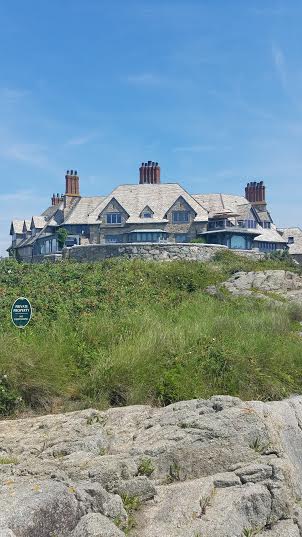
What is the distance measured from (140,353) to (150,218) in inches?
1552

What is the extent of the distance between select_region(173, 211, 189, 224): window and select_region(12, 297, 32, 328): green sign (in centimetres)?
3836

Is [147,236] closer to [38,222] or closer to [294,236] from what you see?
[38,222]

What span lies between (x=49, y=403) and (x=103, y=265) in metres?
17.9

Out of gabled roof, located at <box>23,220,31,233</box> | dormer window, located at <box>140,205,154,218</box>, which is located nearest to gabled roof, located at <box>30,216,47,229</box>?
gabled roof, located at <box>23,220,31,233</box>

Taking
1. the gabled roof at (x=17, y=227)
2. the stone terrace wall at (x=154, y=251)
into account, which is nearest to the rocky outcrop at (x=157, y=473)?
the stone terrace wall at (x=154, y=251)

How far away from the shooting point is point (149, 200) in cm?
5131

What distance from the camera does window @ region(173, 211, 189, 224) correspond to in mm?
49875

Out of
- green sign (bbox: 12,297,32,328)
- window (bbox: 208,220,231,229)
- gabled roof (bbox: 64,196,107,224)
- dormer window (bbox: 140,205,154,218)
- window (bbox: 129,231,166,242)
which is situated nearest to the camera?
green sign (bbox: 12,297,32,328)

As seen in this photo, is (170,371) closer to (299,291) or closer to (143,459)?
(143,459)

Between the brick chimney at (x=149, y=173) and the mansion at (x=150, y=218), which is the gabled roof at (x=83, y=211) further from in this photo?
the brick chimney at (x=149, y=173)

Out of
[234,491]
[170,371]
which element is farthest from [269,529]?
[170,371]

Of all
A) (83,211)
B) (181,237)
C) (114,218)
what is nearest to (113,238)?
(114,218)

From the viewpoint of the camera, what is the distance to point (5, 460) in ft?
21.8

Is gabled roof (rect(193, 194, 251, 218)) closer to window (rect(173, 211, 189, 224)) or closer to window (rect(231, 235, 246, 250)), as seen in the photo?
window (rect(173, 211, 189, 224))
